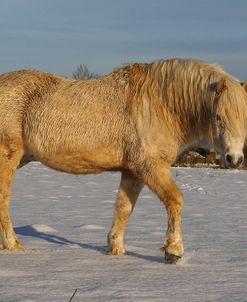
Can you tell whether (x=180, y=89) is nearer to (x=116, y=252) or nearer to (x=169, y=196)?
(x=169, y=196)

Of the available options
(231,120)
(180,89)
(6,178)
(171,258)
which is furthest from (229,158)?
A: (6,178)

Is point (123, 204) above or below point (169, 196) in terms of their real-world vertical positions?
below

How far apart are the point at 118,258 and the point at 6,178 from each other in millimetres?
1424

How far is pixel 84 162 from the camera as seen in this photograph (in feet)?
18.0

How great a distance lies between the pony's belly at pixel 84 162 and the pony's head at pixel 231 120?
1.04 metres

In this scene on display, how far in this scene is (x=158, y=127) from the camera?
5.24 meters

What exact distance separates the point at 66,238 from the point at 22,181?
7.95 metres

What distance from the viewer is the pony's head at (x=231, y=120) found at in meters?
4.79

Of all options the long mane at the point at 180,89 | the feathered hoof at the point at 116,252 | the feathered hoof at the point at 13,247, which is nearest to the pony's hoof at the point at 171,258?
the feathered hoof at the point at 116,252

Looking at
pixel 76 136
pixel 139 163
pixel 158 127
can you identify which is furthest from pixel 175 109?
pixel 76 136

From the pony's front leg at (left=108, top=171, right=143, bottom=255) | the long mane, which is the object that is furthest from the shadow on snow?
the long mane

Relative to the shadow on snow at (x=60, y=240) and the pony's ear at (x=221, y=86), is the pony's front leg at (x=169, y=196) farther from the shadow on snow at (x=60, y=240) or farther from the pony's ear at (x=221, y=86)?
the pony's ear at (x=221, y=86)

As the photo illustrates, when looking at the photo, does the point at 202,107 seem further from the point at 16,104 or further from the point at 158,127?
the point at 16,104

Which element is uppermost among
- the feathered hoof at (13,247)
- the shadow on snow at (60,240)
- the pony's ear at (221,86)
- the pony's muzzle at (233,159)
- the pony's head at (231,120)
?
the pony's ear at (221,86)
